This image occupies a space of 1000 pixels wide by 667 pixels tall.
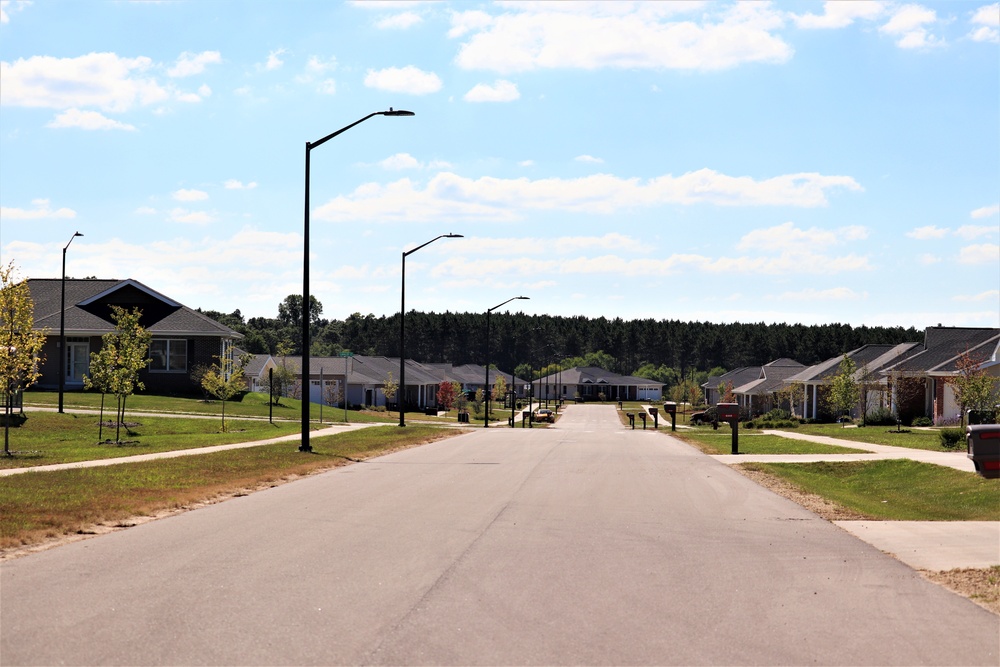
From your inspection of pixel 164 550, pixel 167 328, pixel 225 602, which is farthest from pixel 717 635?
pixel 167 328

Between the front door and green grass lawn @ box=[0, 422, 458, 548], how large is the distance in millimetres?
35293

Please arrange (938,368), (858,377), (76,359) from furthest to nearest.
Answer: (858,377), (76,359), (938,368)

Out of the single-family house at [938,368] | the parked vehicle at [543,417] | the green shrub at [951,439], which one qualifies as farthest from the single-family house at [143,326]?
the green shrub at [951,439]

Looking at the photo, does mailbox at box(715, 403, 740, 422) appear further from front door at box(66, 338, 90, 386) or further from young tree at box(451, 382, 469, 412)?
young tree at box(451, 382, 469, 412)

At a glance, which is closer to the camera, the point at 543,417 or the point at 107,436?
the point at 107,436

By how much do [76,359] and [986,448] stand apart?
58370 millimetres

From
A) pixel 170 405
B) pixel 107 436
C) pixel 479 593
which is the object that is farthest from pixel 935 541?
pixel 170 405

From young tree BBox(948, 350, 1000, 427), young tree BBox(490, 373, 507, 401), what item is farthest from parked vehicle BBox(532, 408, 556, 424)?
young tree BBox(490, 373, 507, 401)

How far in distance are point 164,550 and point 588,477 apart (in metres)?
12.2

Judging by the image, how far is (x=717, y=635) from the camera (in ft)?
25.9

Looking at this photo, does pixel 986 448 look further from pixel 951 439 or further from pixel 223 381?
pixel 223 381

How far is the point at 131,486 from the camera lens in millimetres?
17625

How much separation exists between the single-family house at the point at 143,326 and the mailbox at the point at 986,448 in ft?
178

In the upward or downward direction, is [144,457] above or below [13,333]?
below
